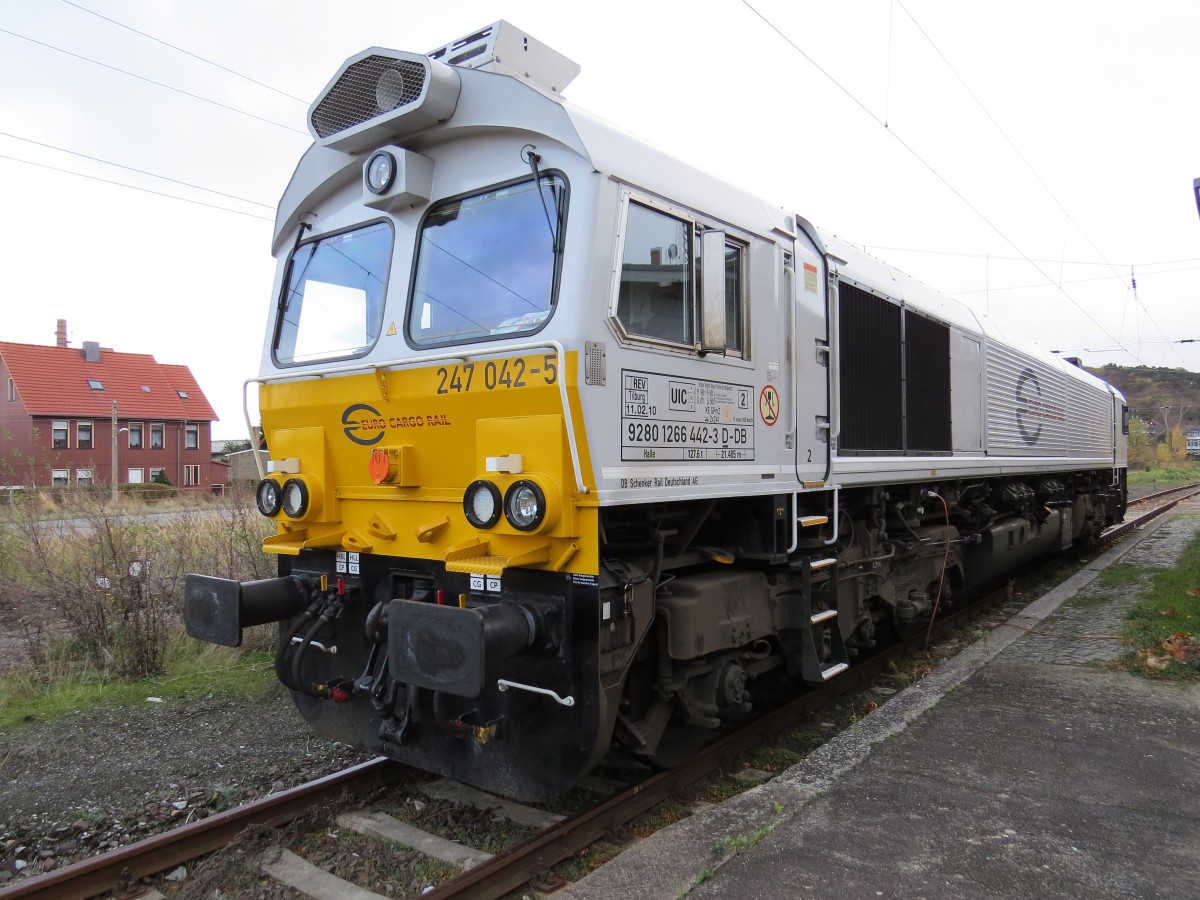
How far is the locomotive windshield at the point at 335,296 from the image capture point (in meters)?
4.62

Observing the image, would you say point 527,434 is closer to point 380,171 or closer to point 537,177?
point 537,177

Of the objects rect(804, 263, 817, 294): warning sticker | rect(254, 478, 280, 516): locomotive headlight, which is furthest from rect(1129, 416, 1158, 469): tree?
rect(254, 478, 280, 516): locomotive headlight

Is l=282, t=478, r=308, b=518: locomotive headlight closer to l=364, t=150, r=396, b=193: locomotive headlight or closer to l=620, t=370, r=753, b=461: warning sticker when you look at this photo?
→ l=364, t=150, r=396, b=193: locomotive headlight

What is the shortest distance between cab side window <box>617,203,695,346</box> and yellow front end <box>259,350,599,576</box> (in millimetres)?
599

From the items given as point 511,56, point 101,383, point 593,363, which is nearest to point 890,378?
point 593,363

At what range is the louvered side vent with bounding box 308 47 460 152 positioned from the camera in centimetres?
405

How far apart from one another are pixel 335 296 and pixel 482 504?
1925 mm

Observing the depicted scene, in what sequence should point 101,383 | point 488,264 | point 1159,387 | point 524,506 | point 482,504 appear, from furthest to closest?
point 1159,387 < point 101,383 < point 488,264 < point 482,504 < point 524,506

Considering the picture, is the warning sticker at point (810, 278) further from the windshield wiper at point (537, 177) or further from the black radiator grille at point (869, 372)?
the windshield wiper at point (537, 177)

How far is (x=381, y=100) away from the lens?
4.26m

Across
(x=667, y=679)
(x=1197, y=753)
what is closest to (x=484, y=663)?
(x=667, y=679)

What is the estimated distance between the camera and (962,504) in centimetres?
876

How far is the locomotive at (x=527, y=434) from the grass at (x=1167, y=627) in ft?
9.98

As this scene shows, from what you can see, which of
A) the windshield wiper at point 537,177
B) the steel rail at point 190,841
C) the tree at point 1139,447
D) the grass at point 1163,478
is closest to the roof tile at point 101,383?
the steel rail at point 190,841
